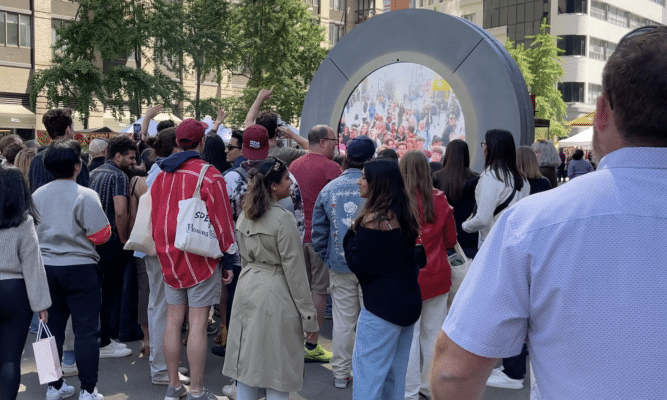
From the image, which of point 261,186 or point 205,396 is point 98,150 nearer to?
point 205,396

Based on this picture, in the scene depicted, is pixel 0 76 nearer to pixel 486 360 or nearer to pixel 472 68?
pixel 472 68

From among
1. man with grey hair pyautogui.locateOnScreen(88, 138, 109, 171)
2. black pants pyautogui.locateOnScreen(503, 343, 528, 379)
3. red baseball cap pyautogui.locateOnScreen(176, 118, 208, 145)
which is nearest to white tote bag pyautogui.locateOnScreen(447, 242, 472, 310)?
black pants pyautogui.locateOnScreen(503, 343, 528, 379)

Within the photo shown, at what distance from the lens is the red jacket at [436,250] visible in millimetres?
4668

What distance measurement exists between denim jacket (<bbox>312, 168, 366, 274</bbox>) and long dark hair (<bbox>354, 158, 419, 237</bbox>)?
3.54 feet

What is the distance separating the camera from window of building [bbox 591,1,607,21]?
175ft

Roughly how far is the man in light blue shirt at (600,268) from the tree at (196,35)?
23338mm

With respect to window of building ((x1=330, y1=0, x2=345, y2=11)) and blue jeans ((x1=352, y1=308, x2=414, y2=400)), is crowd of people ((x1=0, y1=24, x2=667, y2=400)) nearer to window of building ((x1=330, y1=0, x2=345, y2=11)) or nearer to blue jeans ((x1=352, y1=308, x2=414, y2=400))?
blue jeans ((x1=352, y1=308, x2=414, y2=400))

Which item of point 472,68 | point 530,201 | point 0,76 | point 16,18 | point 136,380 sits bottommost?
point 136,380

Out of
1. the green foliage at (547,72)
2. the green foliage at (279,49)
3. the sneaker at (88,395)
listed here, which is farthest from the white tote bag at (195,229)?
the green foliage at (547,72)

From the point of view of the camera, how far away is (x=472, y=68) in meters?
8.09

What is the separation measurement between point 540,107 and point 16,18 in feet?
85.1

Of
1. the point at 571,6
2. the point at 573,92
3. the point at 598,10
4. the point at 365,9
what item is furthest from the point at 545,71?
the point at 598,10

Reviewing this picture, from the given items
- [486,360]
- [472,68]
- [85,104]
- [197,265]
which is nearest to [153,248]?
[197,265]

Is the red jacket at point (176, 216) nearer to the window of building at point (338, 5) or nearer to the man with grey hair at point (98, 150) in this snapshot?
the man with grey hair at point (98, 150)
